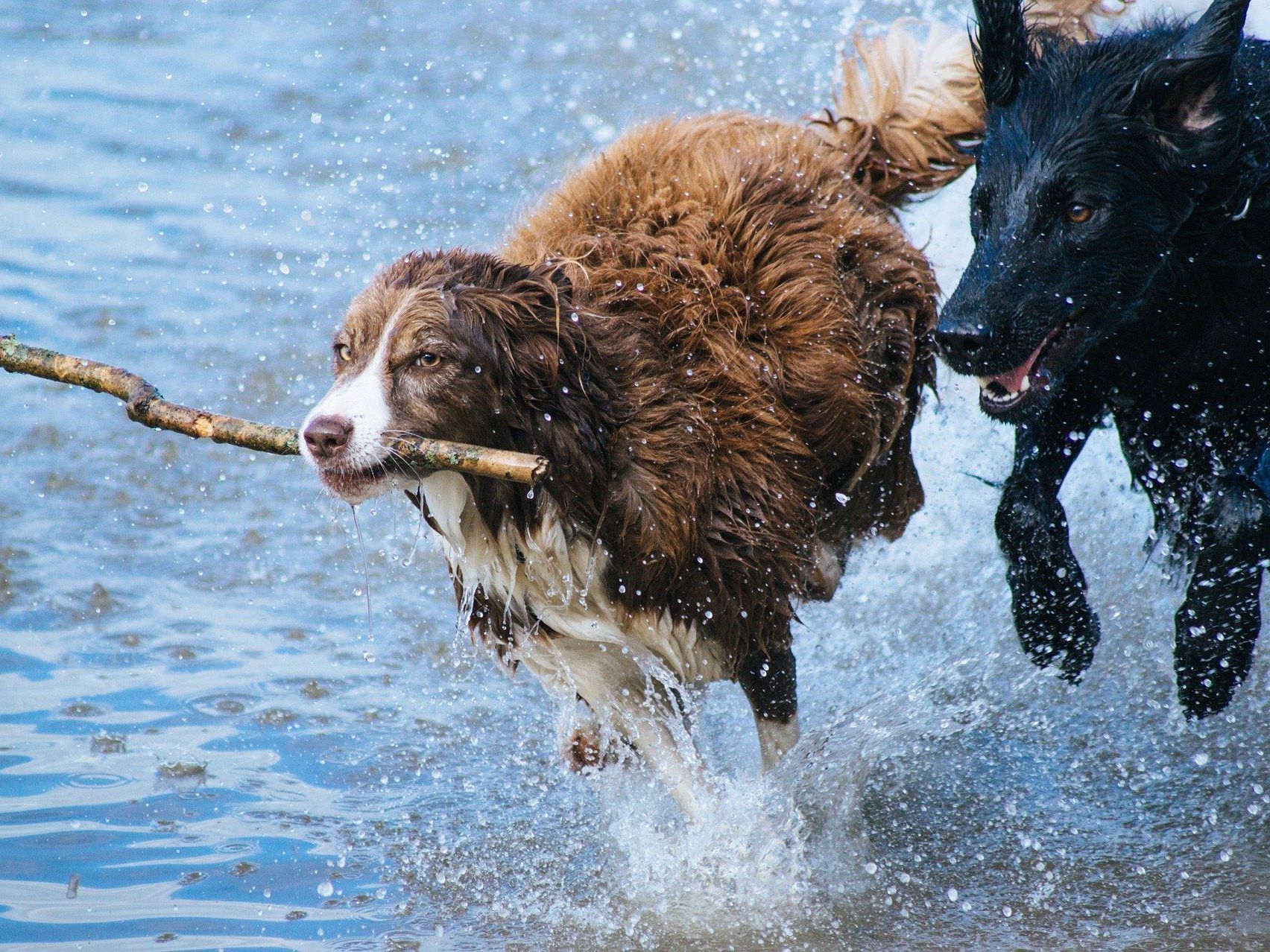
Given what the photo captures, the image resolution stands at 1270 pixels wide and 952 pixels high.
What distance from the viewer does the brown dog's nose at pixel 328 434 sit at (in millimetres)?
3051

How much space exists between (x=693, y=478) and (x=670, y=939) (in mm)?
1209

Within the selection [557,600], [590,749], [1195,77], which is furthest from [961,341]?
[590,749]

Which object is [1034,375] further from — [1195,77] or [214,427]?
[214,427]

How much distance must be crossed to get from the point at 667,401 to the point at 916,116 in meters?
1.64

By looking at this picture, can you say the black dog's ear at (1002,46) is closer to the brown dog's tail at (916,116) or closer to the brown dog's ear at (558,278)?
the brown dog's tail at (916,116)

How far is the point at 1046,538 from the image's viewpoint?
3.88 m

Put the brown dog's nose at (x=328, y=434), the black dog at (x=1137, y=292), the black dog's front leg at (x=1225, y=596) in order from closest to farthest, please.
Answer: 1. the brown dog's nose at (x=328, y=434)
2. the black dog at (x=1137, y=292)
3. the black dog's front leg at (x=1225, y=596)

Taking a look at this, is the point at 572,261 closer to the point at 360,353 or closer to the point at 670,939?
the point at 360,353

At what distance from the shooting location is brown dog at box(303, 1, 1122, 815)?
3.34m

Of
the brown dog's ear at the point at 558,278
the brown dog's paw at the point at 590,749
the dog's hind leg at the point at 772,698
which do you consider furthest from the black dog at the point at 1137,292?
the brown dog's paw at the point at 590,749

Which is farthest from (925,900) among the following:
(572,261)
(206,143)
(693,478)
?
(206,143)

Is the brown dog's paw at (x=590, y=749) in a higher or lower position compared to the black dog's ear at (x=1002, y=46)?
lower

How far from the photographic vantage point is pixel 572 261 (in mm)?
3740

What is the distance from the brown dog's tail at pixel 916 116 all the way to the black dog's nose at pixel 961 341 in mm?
1319
